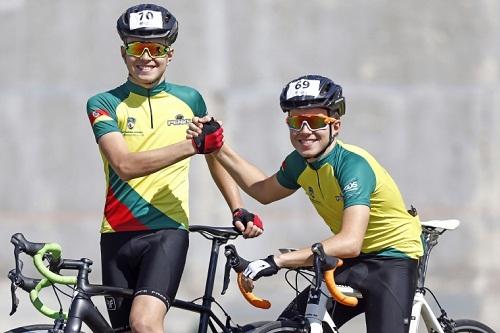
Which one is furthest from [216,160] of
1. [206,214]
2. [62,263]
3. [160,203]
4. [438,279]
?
[438,279]

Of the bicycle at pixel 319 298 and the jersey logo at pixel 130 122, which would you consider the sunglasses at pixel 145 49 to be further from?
the bicycle at pixel 319 298

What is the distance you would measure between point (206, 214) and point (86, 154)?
2.89 ft

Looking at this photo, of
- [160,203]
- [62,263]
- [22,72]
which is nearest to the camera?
[62,263]

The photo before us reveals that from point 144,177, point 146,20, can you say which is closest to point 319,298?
point 144,177

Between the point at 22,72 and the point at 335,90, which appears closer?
the point at 335,90

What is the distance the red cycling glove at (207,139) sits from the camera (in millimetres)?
5598

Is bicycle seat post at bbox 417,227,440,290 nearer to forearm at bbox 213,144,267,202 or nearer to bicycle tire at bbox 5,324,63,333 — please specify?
forearm at bbox 213,144,267,202

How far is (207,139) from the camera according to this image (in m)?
5.60

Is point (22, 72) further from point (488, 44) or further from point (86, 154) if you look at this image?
point (488, 44)

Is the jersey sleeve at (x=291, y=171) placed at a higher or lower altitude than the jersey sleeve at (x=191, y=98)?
lower

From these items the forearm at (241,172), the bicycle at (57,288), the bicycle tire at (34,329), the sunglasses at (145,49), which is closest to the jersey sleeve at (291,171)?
the forearm at (241,172)

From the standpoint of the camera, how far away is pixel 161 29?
5961 mm

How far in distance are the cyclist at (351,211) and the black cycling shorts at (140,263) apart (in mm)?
451

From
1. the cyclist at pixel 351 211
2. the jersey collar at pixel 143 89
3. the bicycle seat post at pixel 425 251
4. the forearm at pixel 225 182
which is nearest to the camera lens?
the cyclist at pixel 351 211
